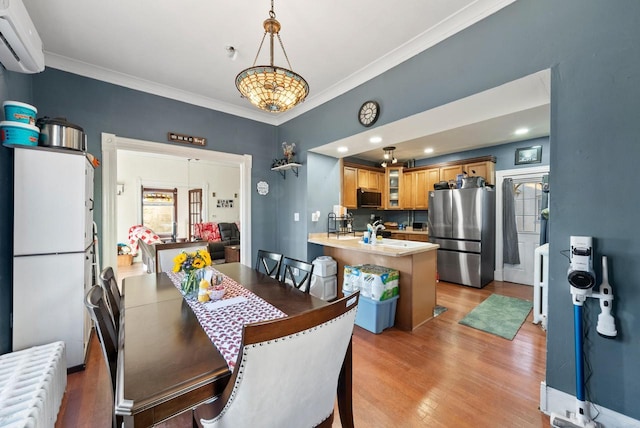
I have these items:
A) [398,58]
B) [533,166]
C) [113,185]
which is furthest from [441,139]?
[113,185]

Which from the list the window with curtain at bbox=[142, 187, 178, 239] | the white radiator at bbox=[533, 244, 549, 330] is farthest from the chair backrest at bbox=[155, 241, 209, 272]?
the window with curtain at bbox=[142, 187, 178, 239]

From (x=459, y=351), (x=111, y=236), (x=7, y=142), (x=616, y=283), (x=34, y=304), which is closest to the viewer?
(x=616, y=283)

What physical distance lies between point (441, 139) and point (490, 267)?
244 cm

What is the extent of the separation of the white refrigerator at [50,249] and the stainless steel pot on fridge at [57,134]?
58mm

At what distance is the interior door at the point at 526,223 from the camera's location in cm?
443

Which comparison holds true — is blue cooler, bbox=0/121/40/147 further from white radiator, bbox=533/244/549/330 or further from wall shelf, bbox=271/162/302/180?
white radiator, bbox=533/244/549/330

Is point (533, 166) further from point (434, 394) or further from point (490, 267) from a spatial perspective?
point (434, 394)

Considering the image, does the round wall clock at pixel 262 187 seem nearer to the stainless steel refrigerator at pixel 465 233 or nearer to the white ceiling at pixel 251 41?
the white ceiling at pixel 251 41

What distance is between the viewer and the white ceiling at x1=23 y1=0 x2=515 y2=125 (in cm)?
190

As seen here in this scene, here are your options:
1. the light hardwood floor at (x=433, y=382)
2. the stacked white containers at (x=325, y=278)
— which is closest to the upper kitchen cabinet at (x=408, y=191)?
the stacked white containers at (x=325, y=278)

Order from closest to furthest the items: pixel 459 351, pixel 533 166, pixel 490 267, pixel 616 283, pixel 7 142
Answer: pixel 616 283, pixel 7 142, pixel 459 351, pixel 533 166, pixel 490 267

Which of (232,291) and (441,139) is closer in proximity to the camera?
(232,291)

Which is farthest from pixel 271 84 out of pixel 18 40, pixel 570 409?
Answer: pixel 570 409

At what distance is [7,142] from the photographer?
1.78 metres
